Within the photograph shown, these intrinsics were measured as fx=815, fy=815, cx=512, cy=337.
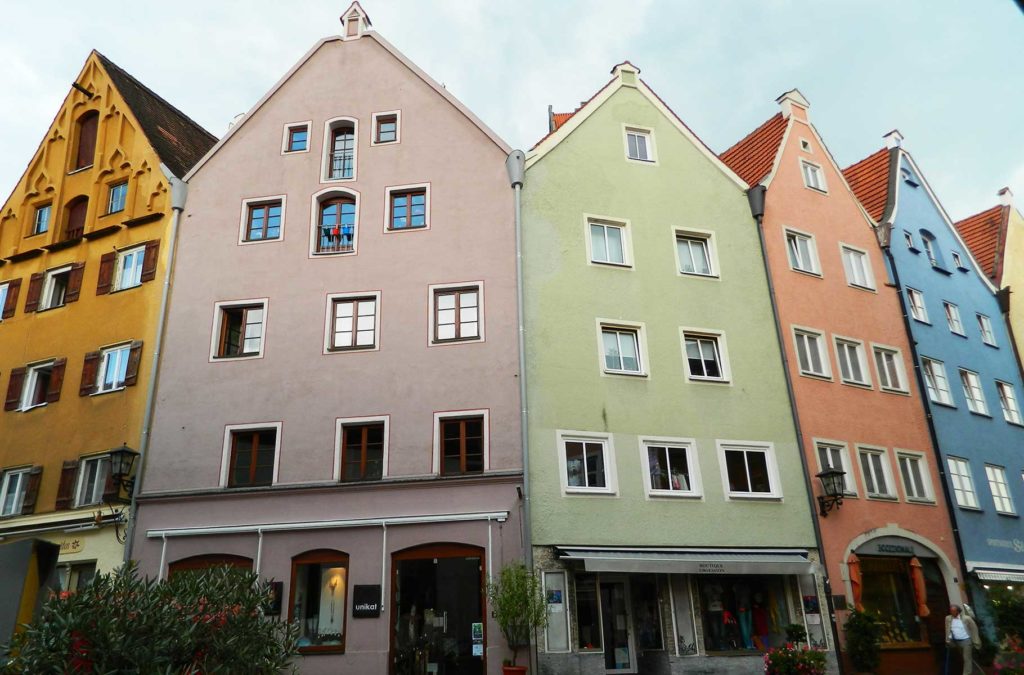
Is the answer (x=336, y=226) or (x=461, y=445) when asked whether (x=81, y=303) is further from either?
(x=461, y=445)

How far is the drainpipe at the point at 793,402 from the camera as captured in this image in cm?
2114

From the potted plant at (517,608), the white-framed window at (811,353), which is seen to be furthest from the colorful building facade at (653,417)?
the white-framed window at (811,353)

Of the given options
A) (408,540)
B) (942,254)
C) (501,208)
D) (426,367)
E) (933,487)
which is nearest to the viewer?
(408,540)

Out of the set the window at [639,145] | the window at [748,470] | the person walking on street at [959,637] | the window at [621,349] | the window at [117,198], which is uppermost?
the window at [639,145]

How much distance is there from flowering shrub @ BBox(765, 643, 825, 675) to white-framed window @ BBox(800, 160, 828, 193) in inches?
674

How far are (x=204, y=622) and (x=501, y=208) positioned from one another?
605 inches

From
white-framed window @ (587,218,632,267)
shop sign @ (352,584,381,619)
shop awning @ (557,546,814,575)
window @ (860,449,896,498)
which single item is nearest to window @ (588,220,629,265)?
white-framed window @ (587,218,632,267)

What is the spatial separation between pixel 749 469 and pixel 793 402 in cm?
266

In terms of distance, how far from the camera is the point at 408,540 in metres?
19.6

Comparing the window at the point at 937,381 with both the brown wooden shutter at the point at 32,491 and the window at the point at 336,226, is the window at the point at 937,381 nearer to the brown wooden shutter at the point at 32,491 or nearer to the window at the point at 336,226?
the window at the point at 336,226

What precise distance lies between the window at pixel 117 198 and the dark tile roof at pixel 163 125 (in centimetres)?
168

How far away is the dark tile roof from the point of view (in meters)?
26.7

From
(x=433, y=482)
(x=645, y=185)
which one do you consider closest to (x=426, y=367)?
(x=433, y=482)

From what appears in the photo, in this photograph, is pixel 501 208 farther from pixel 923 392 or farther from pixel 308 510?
pixel 923 392
